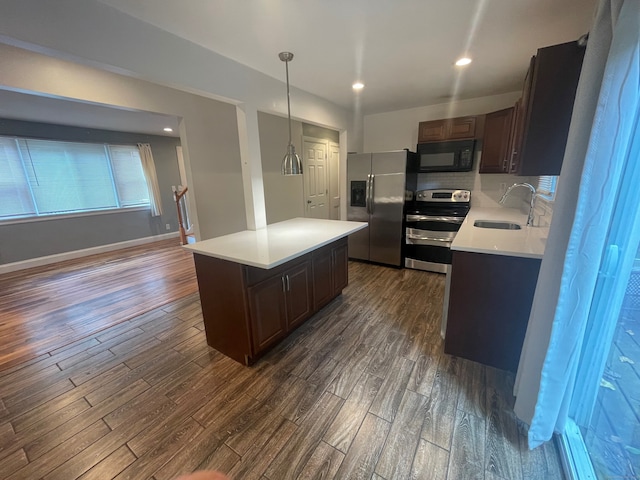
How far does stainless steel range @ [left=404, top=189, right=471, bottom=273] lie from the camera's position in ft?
11.6

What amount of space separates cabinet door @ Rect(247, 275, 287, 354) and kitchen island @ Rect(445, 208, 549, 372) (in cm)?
132

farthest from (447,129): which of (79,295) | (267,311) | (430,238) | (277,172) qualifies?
(79,295)

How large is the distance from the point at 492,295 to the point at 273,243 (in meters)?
1.69

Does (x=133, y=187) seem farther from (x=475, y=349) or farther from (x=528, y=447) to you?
(x=528, y=447)

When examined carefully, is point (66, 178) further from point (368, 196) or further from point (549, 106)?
point (549, 106)

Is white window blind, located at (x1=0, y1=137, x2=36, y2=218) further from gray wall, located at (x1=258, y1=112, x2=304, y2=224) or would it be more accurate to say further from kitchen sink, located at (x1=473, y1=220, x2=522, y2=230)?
kitchen sink, located at (x1=473, y1=220, x2=522, y2=230)

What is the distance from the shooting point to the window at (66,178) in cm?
429

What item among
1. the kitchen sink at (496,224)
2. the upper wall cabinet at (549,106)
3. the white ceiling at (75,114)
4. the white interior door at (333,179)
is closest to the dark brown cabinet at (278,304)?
the upper wall cabinet at (549,106)

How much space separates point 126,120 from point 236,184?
2291 millimetres

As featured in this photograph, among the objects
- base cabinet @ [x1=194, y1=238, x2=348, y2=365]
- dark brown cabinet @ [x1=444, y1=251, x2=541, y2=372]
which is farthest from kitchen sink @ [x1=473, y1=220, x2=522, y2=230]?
base cabinet @ [x1=194, y1=238, x2=348, y2=365]

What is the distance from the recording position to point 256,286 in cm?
189

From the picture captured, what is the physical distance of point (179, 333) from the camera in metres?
2.47

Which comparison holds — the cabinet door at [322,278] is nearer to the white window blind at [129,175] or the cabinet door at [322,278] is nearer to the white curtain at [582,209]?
the white curtain at [582,209]

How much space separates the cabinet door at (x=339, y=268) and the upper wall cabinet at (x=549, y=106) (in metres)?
1.71
